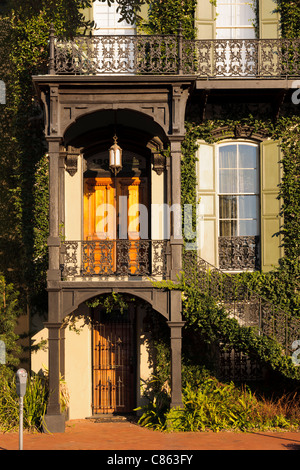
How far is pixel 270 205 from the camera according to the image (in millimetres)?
13977

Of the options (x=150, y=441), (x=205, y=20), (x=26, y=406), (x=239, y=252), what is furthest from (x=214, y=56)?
(x=26, y=406)

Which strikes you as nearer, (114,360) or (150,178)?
(114,360)

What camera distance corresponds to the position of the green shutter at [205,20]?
14219mm

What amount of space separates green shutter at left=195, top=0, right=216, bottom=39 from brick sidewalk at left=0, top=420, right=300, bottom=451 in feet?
27.0

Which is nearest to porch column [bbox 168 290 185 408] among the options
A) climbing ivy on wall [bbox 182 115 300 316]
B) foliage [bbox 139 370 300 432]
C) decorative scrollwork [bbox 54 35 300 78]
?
foliage [bbox 139 370 300 432]

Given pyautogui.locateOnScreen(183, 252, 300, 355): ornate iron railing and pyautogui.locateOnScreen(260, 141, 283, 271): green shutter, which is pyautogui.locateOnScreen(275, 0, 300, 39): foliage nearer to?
pyautogui.locateOnScreen(260, 141, 283, 271): green shutter

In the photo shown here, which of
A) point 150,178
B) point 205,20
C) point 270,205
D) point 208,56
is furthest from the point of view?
point 150,178

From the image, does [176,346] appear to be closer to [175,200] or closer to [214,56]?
[175,200]

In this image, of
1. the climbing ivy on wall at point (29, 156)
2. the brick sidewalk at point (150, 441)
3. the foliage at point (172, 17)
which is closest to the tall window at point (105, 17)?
the climbing ivy on wall at point (29, 156)

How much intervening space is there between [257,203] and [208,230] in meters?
1.24

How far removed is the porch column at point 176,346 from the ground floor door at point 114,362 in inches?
84.1

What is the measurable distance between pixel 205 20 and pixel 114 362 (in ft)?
25.2
